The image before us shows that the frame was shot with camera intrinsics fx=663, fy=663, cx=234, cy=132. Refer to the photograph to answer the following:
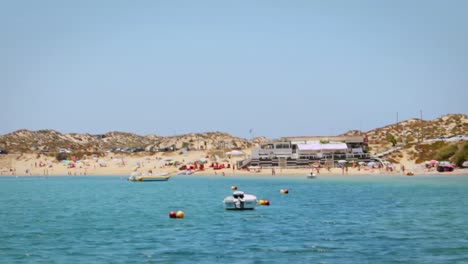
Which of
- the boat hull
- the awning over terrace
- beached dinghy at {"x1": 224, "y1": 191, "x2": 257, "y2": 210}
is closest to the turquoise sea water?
the boat hull

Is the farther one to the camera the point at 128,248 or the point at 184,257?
the point at 128,248

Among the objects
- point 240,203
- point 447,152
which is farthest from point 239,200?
point 447,152

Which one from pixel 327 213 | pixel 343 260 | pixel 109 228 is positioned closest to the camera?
pixel 343 260

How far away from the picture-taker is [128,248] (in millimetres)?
42500

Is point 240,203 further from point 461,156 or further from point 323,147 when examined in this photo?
point 323,147

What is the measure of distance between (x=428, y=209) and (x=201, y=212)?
75.3 feet

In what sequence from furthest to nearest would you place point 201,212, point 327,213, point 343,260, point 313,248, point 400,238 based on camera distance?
point 201,212, point 327,213, point 400,238, point 313,248, point 343,260

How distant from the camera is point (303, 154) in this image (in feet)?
622

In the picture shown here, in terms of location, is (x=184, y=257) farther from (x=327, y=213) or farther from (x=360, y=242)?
(x=327, y=213)

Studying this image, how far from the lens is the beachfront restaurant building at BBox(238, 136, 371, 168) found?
187975mm

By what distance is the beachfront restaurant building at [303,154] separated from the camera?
617 ft

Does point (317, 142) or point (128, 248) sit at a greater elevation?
point (317, 142)

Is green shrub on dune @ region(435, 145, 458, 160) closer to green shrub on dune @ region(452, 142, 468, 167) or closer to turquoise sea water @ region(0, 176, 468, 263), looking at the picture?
green shrub on dune @ region(452, 142, 468, 167)

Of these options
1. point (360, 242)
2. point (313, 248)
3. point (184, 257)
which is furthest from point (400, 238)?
point (184, 257)
